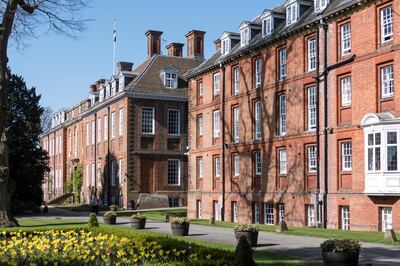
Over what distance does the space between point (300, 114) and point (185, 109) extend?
88.5ft

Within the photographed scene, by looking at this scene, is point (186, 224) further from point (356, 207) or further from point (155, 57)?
point (155, 57)

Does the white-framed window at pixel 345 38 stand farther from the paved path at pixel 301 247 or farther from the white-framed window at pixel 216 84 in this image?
the white-framed window at pixel 216 84

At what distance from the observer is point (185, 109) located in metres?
60.1

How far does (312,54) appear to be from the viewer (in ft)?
110

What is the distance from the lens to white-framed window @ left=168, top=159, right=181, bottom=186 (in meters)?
58.9

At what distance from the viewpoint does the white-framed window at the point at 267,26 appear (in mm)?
38625

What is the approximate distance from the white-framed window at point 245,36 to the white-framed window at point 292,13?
5140 mm

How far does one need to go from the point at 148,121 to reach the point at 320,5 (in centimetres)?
2801

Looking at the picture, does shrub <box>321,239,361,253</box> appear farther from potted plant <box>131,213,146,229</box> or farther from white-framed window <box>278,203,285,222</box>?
white-framed window <box>278,203,285,222</box>

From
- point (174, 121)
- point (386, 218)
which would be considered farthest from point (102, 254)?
point (174, 121)

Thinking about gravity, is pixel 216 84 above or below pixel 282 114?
above

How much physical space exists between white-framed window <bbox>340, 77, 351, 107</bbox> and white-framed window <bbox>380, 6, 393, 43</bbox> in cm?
307

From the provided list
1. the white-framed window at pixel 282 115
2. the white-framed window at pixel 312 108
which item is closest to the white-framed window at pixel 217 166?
the white-framed window at pixel 282 115

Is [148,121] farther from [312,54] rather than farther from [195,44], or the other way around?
[312,54]
